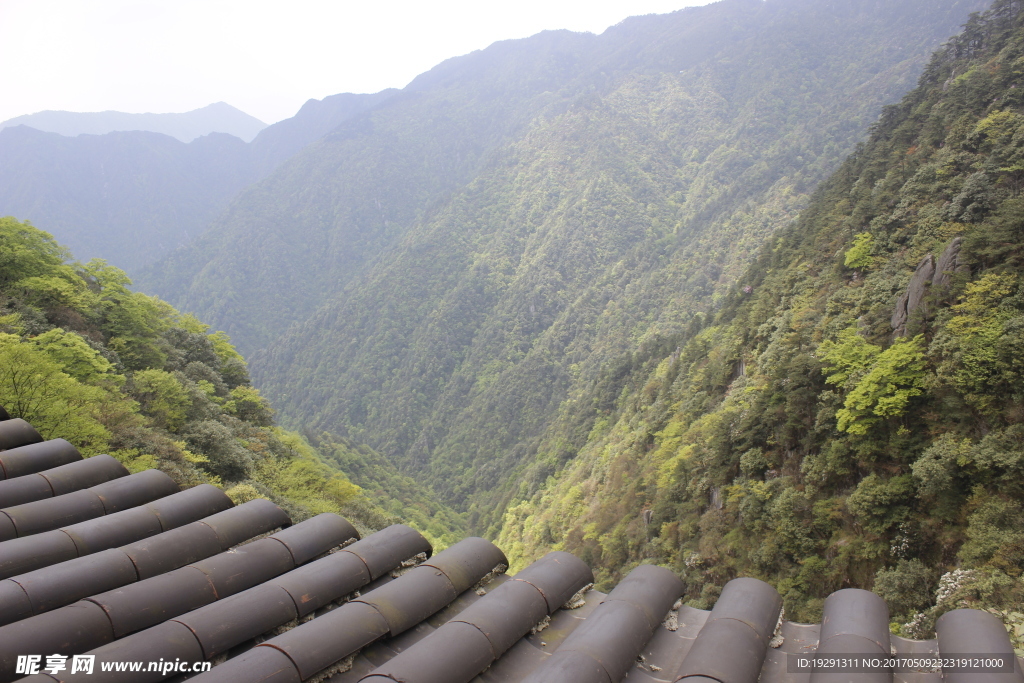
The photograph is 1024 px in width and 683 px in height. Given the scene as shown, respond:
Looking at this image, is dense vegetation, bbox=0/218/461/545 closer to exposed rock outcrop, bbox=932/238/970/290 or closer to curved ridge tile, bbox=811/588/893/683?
curved ridge tile, bbox=811/588/893/683

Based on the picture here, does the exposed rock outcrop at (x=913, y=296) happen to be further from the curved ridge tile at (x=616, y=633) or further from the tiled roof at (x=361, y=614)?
the curved ridge tile at (x=616, y=633)

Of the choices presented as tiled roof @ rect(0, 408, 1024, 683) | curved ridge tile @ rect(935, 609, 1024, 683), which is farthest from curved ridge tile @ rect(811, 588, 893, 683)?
curved ridge tile @ rect(935, 609, 1024, 683)

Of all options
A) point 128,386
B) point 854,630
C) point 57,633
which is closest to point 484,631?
point 854,630

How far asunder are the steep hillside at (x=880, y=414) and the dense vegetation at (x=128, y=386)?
59.7 feet

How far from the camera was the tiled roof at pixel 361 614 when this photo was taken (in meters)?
4.52

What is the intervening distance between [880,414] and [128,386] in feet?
111

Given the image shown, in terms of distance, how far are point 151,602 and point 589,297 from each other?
17053cm

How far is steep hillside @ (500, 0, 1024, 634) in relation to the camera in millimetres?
14477

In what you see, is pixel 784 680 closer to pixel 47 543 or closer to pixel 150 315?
pixel 47 543

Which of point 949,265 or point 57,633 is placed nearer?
point 57,633

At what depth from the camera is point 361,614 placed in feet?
16.8

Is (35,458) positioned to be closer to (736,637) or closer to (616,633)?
(616,633)

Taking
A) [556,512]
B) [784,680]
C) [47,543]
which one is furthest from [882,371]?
[556,512]

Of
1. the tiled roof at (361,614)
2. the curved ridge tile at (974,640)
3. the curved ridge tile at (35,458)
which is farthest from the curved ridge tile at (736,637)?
the curved ridge tile at (35,458)
